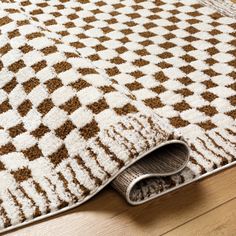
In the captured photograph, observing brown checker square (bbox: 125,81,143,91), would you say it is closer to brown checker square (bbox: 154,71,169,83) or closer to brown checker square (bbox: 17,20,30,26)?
brown checker square (bbox: 154,71,169,83)

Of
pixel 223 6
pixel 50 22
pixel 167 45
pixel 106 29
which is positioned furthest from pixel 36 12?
pixel 223 6

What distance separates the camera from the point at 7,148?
2.94 feet

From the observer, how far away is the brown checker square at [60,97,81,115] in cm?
91

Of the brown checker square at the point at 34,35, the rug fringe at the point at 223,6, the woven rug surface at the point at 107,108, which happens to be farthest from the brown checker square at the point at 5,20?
the rug fringe at the point at 223,6

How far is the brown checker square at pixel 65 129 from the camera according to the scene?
89 cm

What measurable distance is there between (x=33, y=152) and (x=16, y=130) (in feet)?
0.27

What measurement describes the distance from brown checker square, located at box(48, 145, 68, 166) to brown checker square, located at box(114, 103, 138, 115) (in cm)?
13

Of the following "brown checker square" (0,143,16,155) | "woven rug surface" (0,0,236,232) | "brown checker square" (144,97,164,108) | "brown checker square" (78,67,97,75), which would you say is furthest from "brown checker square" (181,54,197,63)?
"brown checker square" (0,143,16,155)

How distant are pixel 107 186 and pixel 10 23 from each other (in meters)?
0.57

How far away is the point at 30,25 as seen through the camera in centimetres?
116

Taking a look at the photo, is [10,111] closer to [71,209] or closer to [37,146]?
[37,146]

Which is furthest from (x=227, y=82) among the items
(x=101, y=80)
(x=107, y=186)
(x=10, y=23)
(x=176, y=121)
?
(x=10, y=23)

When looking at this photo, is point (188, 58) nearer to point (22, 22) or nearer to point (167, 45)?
point (167, 45)

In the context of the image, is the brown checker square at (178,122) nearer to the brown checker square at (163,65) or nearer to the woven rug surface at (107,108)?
the woven rug surface at (107,108)
